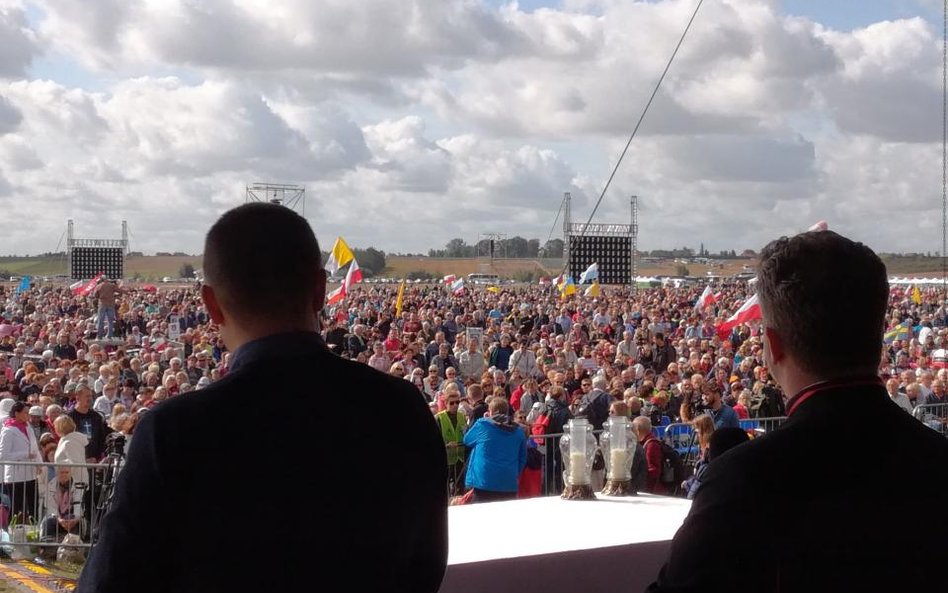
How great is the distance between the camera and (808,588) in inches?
68.5

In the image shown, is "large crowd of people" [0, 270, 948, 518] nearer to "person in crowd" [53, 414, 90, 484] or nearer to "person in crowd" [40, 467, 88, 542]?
"person in crowd" [53, 414, 90, 484]

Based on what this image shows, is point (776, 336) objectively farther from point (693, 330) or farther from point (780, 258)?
point (693, 330)

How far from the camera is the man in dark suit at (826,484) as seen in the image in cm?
174

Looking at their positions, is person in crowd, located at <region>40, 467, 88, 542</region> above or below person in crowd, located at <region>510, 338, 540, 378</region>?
below

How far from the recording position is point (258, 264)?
2.17 meters

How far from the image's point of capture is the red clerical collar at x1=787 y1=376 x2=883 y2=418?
1.91m

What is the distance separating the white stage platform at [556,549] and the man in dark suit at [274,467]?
1.71 m

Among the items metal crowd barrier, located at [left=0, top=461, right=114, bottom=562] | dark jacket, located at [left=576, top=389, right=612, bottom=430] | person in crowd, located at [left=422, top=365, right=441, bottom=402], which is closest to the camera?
metal crowd barrier, located at [left=0, top=461, right=114, bottom=562]

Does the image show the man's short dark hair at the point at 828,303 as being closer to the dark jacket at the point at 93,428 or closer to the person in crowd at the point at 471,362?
the dark jacket at the point at 93,428

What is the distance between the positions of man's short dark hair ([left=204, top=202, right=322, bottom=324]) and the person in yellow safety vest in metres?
9.26

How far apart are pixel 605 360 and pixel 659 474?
10.1 metres

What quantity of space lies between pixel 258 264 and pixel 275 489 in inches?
17.7

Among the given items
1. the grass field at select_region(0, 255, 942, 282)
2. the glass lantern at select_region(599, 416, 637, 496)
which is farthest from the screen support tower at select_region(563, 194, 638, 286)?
the grass field at select_region(0, 255, 942, 282)

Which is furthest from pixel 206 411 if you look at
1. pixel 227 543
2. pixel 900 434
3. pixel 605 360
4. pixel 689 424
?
pixel 605 360
